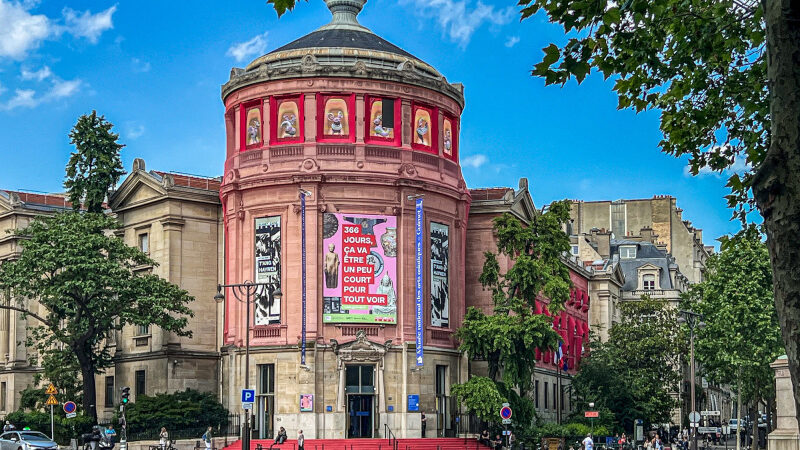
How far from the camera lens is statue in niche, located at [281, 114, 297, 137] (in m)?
66.9

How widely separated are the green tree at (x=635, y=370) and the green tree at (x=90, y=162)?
36.7 m

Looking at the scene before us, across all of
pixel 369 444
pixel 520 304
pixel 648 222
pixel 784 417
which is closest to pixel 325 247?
pixel 369 444

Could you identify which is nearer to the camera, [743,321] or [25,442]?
[25,442]

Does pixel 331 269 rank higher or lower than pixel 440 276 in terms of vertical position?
higher

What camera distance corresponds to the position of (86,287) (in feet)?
206

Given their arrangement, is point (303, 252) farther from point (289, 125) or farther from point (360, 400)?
point (360, 400)

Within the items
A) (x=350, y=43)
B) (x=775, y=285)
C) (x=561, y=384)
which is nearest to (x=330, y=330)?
(x=350, y=43)

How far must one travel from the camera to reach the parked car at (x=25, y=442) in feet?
179

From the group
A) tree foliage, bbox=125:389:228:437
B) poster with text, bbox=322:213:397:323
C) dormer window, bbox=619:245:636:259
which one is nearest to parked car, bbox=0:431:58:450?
tree foliage, bbox=125:389:228:437

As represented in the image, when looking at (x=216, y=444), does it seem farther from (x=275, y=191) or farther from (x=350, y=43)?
(x=350, y=43)

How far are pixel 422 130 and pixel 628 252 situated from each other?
60792 mm

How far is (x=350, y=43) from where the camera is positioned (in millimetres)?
69062

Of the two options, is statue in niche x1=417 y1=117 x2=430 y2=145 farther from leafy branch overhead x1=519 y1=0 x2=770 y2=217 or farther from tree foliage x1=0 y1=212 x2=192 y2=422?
leafy branch overhead x1=519 y1=0 x2=770 y2=217

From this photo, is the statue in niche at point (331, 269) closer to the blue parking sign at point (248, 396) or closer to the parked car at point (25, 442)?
the blue parking sign at point (248, 396)
